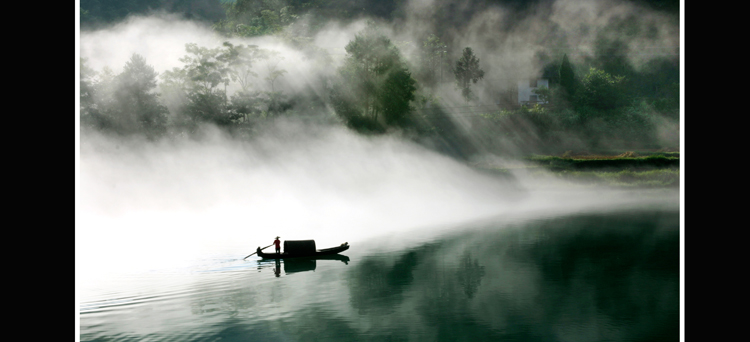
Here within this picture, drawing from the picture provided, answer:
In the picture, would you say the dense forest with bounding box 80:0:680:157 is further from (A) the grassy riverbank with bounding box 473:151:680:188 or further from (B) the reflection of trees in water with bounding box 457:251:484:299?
(B) the reflection of trees in water with bounding box 457:251:484:299

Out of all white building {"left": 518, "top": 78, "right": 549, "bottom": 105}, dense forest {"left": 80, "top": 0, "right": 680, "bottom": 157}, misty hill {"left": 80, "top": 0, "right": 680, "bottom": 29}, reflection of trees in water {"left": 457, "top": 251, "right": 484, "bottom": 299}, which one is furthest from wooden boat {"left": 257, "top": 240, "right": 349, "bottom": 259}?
misty hill {"left": 80, "top": 0, "right": 680, "bottom": 29}

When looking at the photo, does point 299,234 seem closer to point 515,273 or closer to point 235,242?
point 235,242

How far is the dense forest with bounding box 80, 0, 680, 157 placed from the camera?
125ft

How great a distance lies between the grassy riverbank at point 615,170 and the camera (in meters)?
32.1

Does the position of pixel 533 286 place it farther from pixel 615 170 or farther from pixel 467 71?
pixel 467 71

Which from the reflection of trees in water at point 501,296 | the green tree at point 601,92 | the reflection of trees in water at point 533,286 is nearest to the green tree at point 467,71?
the green tree at point 601,92

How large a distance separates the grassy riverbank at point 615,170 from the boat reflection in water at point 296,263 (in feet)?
68.7

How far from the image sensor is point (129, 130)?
36844 mm

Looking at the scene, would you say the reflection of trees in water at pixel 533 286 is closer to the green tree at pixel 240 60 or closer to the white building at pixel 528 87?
the green tree at pixel 240 60

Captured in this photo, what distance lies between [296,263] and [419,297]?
5.31 metres

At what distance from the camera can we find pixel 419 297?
12.0 metres

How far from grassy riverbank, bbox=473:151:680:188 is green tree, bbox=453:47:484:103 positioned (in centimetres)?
987

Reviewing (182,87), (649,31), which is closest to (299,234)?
(182,87)
